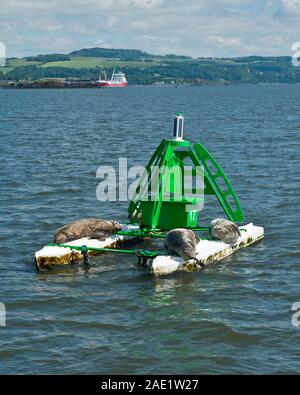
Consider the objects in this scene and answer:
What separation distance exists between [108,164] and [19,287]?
82.3 ft

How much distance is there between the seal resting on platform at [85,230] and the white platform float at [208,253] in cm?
281

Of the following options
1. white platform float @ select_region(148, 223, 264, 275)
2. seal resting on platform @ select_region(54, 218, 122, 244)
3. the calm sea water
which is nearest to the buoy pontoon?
white platform float @ select_region(148, 223, 264, 275)

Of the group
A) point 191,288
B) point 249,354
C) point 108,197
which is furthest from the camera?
point 108,197

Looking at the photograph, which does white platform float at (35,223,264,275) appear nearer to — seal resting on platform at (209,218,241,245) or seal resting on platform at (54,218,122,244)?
seal resting on platform at (209,218,241,245)

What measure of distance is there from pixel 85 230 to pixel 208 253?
411 cm

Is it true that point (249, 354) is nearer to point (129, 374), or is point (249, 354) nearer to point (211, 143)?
point (129, 374)

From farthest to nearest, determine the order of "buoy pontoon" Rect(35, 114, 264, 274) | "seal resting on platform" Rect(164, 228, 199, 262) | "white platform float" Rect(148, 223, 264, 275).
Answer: "buoy pontoon" Rect(35, 114, 264, 274) → "seal resting on platform" Rect(164, 228, 199, 262) → "white platform float" Rect(148, 223, 264, 275)

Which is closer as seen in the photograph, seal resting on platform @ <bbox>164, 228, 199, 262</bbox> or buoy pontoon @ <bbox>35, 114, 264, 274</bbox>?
seal resting on platform @ <bbox>164, 228, 199, 262</bbox>

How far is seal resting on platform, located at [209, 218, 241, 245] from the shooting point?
24000 millimetres

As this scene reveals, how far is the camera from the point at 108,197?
33.8 m

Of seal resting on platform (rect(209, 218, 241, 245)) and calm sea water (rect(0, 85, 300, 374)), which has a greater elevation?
seal resting on platform (rect(209, 218, 241, 245))

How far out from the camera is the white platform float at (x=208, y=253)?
21.6 metres

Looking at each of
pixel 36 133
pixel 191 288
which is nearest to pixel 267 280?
pixel 191 288

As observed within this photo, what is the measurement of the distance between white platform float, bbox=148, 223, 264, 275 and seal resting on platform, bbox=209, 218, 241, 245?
0.17 metres
